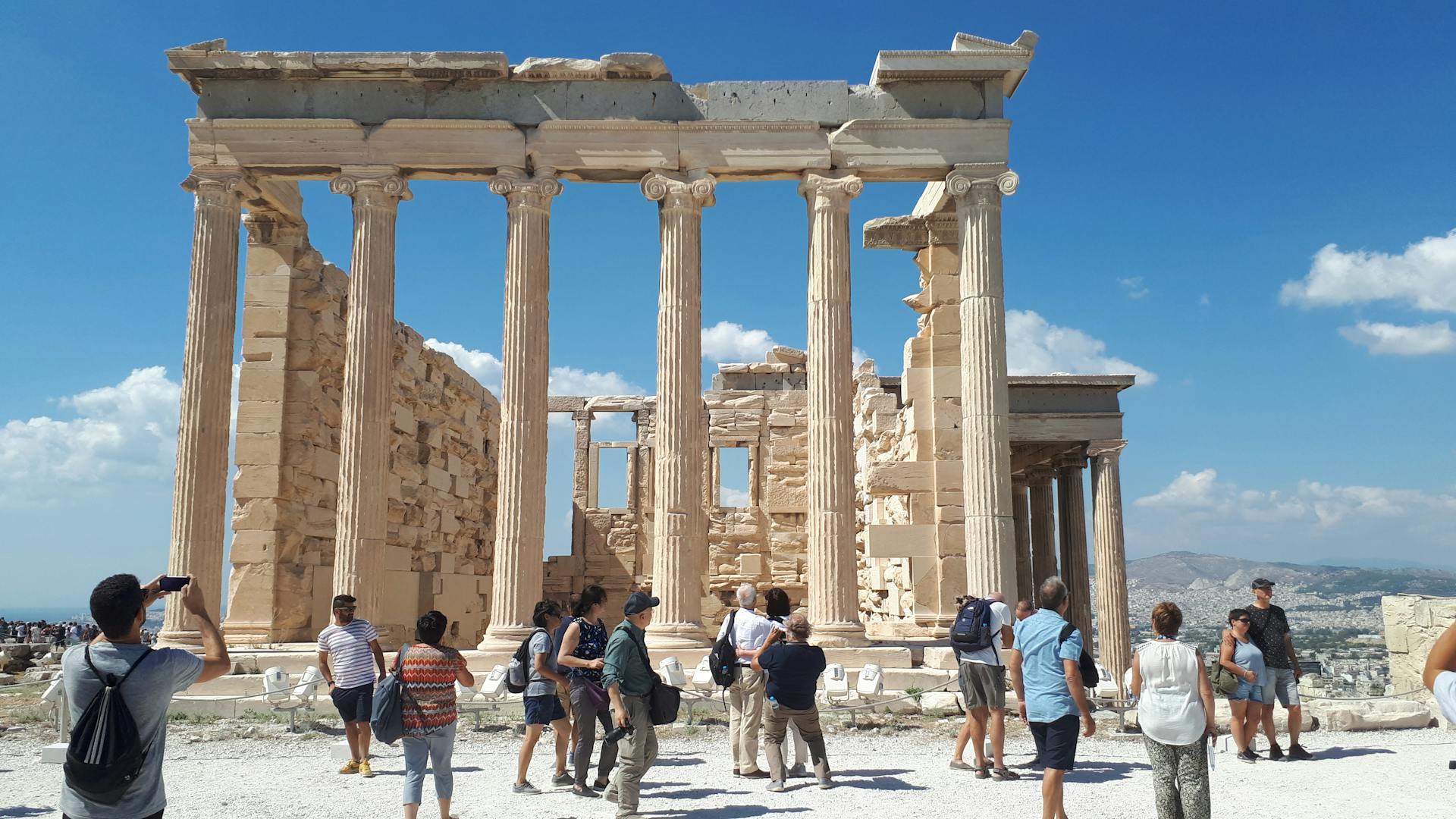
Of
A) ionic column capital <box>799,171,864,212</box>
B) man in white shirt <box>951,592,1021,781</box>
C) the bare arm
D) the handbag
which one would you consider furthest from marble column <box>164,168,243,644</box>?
the bare arm

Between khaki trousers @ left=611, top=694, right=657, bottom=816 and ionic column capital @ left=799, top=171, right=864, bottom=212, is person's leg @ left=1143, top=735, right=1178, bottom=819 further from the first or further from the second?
ionic column capital @ left=799, top=171, right=864, bottom=212

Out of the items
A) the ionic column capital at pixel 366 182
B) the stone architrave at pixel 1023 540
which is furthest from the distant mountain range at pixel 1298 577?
the ionic column capital at pixel 366 182

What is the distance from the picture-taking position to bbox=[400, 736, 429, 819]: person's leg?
7.34 meters

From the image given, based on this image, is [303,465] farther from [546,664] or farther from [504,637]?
[546,664]

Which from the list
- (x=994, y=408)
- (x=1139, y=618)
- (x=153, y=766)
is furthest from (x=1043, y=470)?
(x=1139, y=618)

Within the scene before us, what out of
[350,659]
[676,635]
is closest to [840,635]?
[676,635]

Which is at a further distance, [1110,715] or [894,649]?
[894,649]

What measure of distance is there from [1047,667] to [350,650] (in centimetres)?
570

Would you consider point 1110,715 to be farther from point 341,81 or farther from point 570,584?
point 570,584

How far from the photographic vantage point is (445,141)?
1742 cm

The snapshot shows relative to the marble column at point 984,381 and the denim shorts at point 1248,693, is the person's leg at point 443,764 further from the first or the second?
the marble column at point 984,381

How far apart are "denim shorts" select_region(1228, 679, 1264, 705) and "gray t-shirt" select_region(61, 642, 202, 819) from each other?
363 inches

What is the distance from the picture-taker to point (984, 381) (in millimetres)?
17172

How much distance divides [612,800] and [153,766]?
4.23 m
